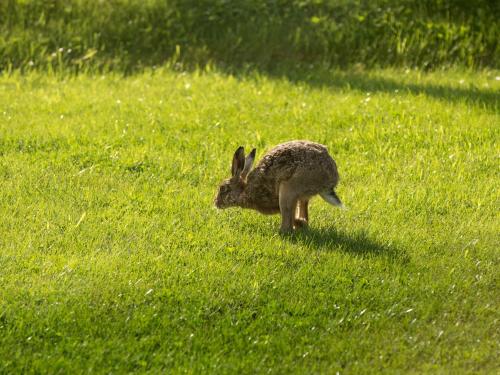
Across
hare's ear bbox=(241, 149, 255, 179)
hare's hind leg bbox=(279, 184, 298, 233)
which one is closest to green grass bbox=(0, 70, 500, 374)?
hare's hind leg bbox=(279, 184, 298, 233)

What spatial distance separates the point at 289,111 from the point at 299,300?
5.17 m

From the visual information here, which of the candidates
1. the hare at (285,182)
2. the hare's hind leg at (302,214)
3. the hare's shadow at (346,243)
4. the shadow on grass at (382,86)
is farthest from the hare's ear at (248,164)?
the shadow on grass at (382,86)

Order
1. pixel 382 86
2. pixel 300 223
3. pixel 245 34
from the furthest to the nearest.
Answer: pixel 245 34, pixel 382 86, pixel 300 223

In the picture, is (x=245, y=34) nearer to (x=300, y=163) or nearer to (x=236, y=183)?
(x=236, y=183)

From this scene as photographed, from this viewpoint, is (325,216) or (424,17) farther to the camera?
(424,17)

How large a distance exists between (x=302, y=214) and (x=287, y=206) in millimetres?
498

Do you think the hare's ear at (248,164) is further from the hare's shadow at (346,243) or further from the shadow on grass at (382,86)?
the shadow on grass at (382,86)

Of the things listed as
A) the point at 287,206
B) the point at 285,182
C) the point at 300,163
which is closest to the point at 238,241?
the point at 287,206

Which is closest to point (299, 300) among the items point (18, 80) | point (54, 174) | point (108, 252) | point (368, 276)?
point (368, 276)

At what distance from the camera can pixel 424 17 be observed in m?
15.4

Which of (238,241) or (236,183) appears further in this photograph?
(236,183)

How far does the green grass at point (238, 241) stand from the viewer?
708 centimetres

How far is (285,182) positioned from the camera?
28.2 ft

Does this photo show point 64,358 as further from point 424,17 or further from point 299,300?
point 424,17
